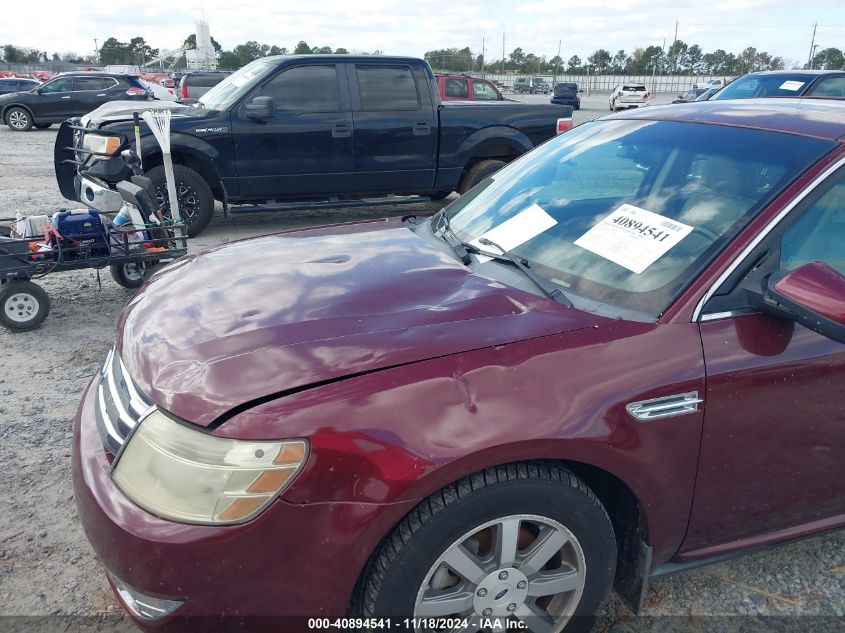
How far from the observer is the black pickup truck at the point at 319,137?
7.35m

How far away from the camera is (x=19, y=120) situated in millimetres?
19812

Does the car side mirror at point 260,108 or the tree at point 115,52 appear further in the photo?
the tree at point 115,52

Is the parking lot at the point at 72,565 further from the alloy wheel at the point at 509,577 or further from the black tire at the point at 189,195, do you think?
the black tire at the point at 189,195

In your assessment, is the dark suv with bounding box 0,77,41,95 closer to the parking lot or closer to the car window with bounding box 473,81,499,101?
the car window with bounding box 473,81,499,101

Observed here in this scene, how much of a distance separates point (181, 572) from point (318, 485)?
406 mm

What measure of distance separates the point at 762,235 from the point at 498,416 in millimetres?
1042

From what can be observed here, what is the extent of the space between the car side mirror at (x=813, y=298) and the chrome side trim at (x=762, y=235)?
13 cm

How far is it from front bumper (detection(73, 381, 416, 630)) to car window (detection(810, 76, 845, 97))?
34.0 ft

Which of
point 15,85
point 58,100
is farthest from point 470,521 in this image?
point 15,85

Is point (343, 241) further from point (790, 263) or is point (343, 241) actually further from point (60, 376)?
point (60, 376)

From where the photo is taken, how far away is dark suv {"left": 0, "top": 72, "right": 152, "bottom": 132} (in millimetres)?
19609

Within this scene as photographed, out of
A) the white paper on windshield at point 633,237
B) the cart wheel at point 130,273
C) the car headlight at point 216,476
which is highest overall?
the white paper on windshield at point 633,237

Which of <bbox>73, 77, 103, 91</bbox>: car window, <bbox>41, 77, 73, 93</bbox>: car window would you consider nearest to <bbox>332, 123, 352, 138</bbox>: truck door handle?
<bbox>73, 77, 103, 91</bbox>: car window

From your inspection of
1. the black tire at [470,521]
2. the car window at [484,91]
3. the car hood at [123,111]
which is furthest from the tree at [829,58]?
→ the black tire at [470,521]
